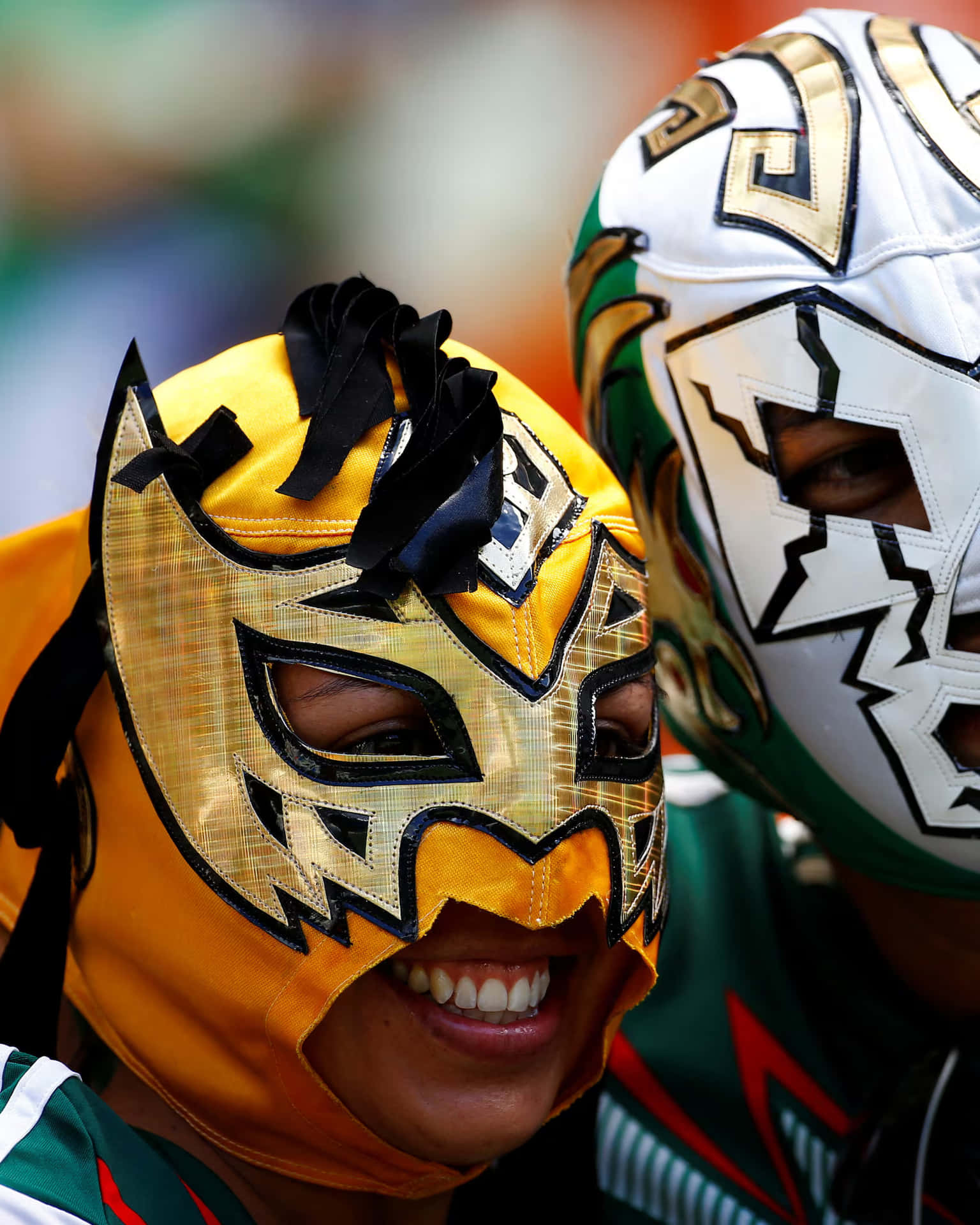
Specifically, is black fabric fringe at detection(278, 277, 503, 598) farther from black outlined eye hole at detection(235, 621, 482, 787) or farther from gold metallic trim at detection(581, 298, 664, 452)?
gold metallic trim at detection(581, 298, 664, 452)

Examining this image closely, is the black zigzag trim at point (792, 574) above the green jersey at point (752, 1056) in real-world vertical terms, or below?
above

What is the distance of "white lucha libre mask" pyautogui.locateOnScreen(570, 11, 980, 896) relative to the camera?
1629 millimetres

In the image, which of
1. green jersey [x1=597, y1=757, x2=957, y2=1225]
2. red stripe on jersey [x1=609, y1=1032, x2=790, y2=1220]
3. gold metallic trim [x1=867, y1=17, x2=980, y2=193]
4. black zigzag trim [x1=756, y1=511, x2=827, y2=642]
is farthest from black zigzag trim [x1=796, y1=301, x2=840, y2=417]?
red stripe on jersey [x1=609, y1=1032, x2=790, y2=1220]

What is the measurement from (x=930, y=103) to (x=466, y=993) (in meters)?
1.21

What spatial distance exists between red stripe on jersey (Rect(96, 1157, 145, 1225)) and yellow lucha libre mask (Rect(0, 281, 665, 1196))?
0.69 ft

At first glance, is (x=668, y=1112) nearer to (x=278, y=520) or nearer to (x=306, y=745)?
(x=306, y=745)

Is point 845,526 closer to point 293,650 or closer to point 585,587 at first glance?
point 585,587

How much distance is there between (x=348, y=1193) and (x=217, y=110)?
11.4ft

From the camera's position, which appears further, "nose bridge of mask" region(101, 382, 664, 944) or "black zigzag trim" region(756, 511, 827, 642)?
"black zigzag trim" region(756, 511, 827, 642)

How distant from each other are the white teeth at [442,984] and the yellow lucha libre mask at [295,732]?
94 millimetres

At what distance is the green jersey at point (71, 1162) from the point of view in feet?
3.52

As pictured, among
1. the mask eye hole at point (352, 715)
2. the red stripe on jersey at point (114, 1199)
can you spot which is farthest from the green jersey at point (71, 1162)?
the mask eye hole at point (352, 715)

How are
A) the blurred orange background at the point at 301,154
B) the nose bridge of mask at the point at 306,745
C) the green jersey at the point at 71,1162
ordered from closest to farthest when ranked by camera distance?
the green jersey at the point at 71,1162 → the nose bridge of mask at the point at 306,745 → the blurred orange background at the point at 301,154

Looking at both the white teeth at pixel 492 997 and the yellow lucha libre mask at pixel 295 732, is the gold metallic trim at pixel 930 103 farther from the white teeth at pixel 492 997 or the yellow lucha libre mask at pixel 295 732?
the white teeth at pixel 492 997
